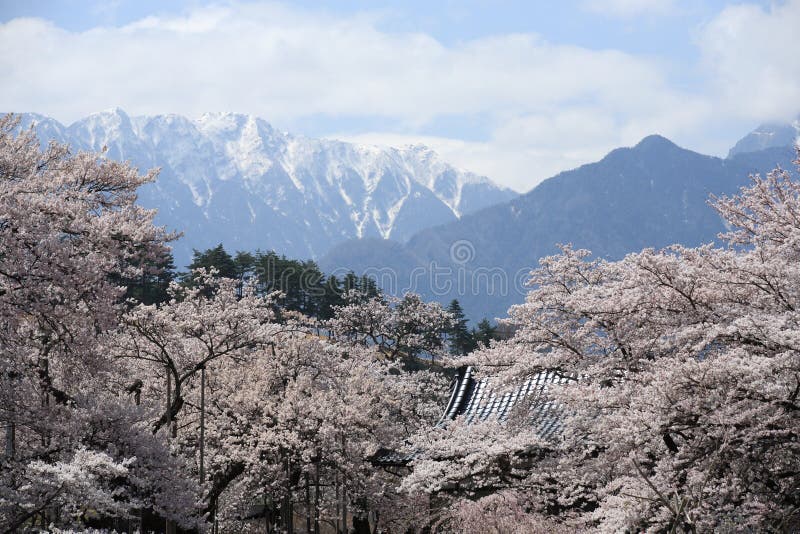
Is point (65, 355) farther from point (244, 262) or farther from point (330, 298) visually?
point (330, 298)

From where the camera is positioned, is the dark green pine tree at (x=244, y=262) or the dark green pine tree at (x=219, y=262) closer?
the dark green pine tree at (x=219, y=262)

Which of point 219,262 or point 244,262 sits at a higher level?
point 244,262

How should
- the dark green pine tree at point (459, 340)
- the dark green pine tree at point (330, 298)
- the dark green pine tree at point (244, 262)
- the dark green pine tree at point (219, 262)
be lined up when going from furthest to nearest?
the dark green pine tree at point (459, 340), the dark green pine tree at point (330, 298), the dark green pine tree at point (244, 262), the dark green pine tree at point (219, 262)

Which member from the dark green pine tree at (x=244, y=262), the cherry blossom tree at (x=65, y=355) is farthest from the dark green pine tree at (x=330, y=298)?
the cherry blossom tree at (x=65, y=355)

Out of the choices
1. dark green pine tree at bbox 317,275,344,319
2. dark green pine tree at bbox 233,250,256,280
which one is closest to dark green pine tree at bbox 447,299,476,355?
dark green pine tree at bbox 317,275,344,319

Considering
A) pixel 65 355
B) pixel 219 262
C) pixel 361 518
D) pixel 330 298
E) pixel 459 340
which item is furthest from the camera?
pixel 459 340

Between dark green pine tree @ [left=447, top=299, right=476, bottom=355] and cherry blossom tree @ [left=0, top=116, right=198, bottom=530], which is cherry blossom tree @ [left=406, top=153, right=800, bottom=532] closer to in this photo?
cherry blossom tree @ [left=0, top=116, right=198, bottom=530]

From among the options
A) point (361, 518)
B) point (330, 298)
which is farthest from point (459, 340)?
point (361, 518)

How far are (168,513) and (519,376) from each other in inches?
287

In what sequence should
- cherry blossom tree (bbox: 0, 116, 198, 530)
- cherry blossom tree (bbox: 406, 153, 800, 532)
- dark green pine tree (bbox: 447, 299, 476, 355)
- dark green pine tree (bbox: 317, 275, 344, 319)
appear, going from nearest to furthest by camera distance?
1. cherry blossom tree (bbox: 406, 153, 800, 532)
2. cherry blossom tree (bbox: 0, 116, 198, 530)
3. dark green pine tree (bbox: 317, 275, 344, 319)
4. dark green pine tree (bbox: 447, 299, 476, 355)

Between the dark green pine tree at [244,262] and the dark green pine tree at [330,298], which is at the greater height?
the dark green pine tree at [244,262]

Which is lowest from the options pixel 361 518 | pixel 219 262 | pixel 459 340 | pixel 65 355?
pixel 361 518

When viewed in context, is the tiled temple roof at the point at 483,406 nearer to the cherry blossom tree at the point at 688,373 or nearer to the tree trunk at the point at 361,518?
Answer: the tree trunk at the point at 361,518

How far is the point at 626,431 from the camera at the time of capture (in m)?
11.8
